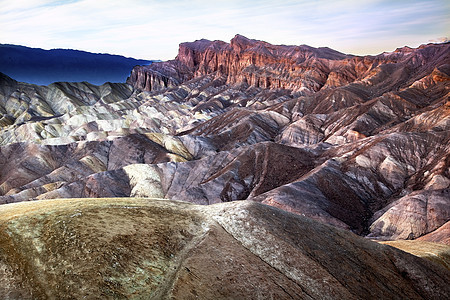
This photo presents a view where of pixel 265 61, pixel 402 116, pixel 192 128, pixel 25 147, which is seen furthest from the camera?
pixel 265 61

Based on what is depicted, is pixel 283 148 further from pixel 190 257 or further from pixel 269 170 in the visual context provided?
pixel 190 257

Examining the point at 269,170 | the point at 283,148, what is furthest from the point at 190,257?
the point at 283,148

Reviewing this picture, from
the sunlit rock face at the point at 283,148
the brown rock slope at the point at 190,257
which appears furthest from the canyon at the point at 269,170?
the sunlit rock face at the point at 283,148

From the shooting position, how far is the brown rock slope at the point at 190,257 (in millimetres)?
13781

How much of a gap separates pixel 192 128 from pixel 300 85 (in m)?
63.5

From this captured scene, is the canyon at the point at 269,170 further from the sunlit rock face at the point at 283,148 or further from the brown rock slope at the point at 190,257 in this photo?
the sunlit rock face at the point at 283,148

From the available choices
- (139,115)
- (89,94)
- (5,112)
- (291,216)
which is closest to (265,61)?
(139,115)

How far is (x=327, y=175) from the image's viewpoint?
53.7 m

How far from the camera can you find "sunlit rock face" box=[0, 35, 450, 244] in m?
48.9

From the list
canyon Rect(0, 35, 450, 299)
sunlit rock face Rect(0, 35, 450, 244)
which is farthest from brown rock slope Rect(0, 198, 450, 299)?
sunlit rock face Rect(0, 35, 450, 244)

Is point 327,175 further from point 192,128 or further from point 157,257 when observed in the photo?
point 192,128

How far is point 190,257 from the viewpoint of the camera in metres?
16.8

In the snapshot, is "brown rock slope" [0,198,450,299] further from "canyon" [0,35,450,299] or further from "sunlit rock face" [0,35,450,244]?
"sunlit rock face" [0,35,450,244]

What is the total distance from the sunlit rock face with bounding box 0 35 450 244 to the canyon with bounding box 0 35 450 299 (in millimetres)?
340
